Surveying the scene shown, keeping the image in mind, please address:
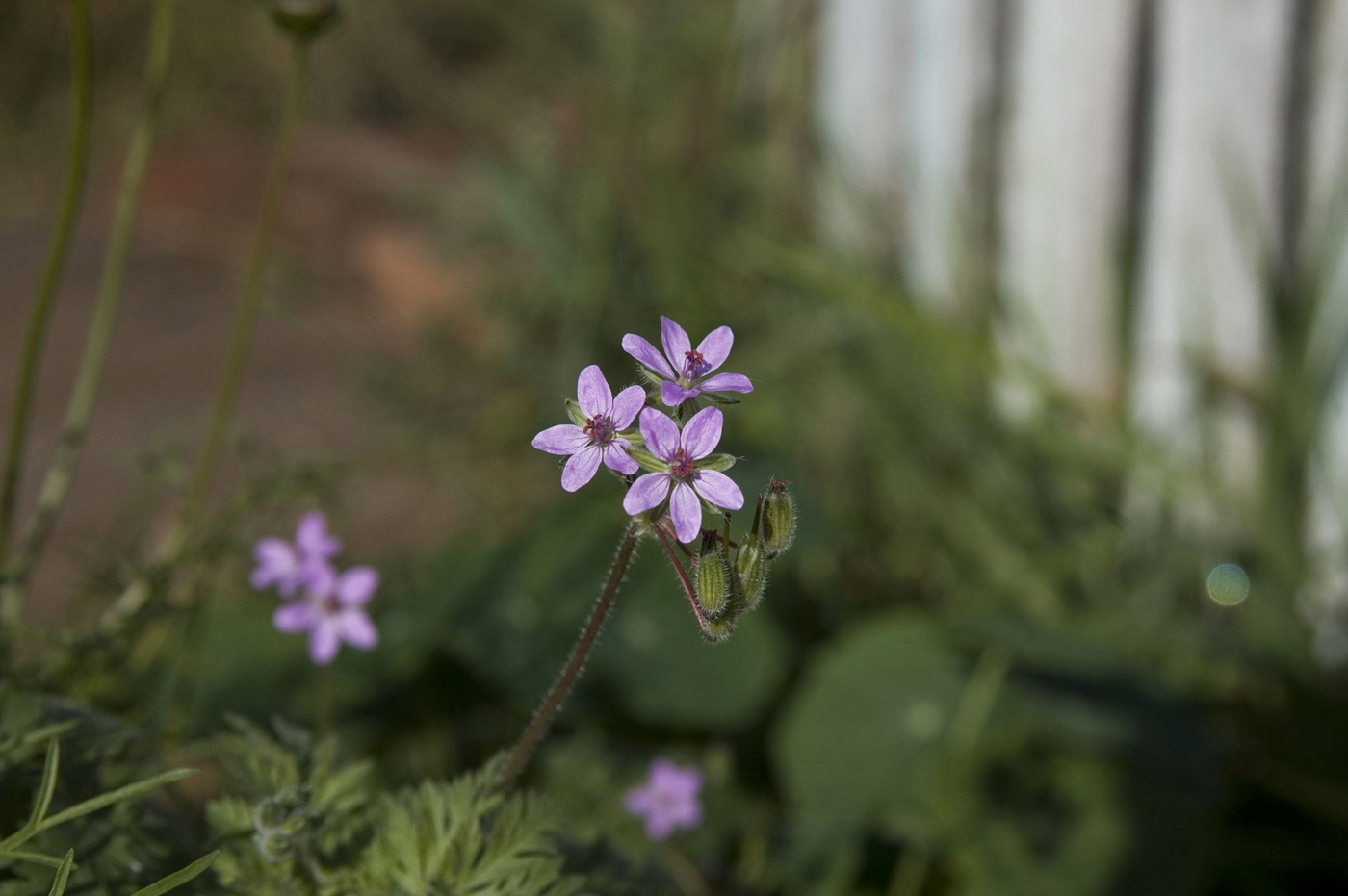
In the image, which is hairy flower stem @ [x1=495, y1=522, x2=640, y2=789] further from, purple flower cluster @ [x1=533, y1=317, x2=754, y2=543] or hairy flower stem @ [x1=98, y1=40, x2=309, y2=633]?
hairy flower stem @ [x1=98, y1=40, x2=309, y2=633]

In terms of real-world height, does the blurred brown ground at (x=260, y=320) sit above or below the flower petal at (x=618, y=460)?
below

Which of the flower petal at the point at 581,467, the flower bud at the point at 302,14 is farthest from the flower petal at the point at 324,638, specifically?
the flower bud at the point at 302,14

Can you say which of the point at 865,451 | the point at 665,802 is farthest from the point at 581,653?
the point at 865,451

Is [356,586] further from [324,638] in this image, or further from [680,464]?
[680,464]

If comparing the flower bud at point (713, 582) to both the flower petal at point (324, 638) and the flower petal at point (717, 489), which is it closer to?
the flower petal at point (717, 489)

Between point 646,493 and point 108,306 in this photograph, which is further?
point 108,306

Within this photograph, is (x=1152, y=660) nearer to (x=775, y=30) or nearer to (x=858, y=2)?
(x=858, y=2)
